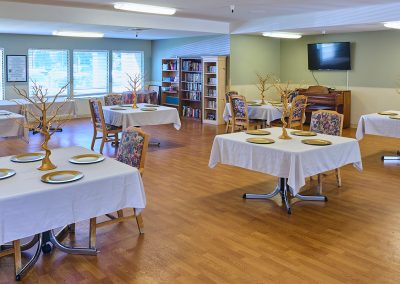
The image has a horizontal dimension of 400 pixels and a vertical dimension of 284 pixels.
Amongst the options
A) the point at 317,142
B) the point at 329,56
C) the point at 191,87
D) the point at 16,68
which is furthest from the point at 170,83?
the point at 317,142

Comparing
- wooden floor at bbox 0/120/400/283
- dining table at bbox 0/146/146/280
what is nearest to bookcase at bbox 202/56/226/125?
wooden floor at bbox 0/120/400/283

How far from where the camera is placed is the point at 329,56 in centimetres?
1077

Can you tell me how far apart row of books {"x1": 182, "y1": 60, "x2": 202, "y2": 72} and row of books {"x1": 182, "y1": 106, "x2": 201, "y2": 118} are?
3.60 feet

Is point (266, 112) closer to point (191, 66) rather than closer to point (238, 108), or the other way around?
point (238, 108)

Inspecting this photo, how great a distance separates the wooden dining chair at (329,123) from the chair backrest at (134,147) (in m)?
2.61

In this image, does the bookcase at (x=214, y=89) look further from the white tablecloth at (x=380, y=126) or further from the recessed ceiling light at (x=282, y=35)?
the white tablecloth at (x=380, y=126)

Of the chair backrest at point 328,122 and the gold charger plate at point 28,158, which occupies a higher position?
the chair backrest at point 328,122

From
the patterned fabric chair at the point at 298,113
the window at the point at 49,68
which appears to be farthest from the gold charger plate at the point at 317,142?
the window at the point at 49,68

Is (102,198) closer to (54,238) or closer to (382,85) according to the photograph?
(54,238)

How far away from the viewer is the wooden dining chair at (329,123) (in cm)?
527

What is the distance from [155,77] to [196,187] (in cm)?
874

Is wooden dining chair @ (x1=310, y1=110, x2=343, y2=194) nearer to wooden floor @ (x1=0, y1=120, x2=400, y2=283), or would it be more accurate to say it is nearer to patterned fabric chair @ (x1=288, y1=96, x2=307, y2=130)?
wooden floor @ (x1=0, y1=120, x2=400, y2=283)

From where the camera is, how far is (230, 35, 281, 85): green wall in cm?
1083

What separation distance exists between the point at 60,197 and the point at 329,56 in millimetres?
9256
